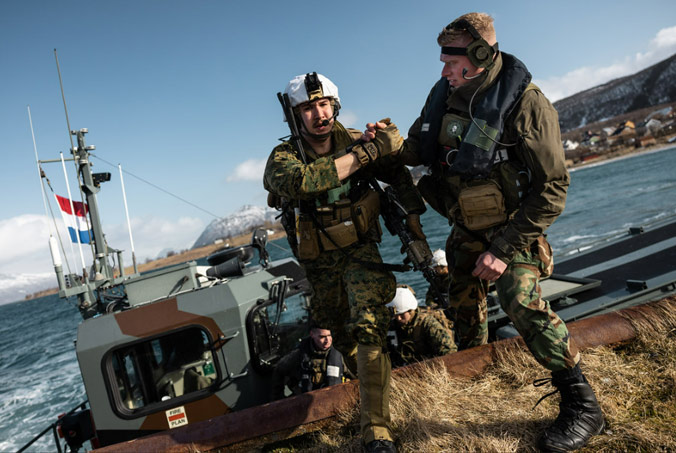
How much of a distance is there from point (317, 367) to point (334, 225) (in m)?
2.26

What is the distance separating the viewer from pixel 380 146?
8.77 ft

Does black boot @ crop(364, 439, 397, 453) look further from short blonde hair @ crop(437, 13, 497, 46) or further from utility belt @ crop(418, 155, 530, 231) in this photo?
short blonde hair @ crop(437, 13, 497, 46)

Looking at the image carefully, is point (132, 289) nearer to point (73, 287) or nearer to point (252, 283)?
point (252, 283)

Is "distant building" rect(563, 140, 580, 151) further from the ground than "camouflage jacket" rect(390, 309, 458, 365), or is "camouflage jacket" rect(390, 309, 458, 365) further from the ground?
"distant building" rect(563, 140, 580, 151)

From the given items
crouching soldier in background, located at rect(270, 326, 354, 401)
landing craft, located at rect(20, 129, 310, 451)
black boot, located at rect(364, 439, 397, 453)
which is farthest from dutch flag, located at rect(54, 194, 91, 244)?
black boot, located at rect(364, 439, 397, 453)

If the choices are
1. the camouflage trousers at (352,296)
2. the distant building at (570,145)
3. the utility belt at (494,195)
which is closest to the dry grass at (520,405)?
the camouflage trousers at (352,296)

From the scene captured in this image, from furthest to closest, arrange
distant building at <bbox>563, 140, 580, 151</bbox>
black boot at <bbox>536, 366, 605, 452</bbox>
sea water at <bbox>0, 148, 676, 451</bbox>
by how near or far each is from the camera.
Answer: distant building at <bbox>563, 140, 580, 151</bbox> < sea water at <bbox>0, 148, 676, 451</bbox> < black boot at <bbox>536, 366, 605, 452</bbox>

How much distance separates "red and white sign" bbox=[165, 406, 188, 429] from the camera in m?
4.45

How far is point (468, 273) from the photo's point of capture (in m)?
2.74

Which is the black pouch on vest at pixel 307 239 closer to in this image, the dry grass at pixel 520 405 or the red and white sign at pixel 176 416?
the dry grass at pixel 520 405

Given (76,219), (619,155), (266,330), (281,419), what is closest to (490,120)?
(281,419)

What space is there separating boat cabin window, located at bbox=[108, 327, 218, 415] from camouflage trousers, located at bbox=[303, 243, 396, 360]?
2.02 metres

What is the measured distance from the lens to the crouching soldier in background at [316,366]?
443 centimetres

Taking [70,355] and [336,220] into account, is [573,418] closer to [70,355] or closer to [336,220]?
[336,220]
